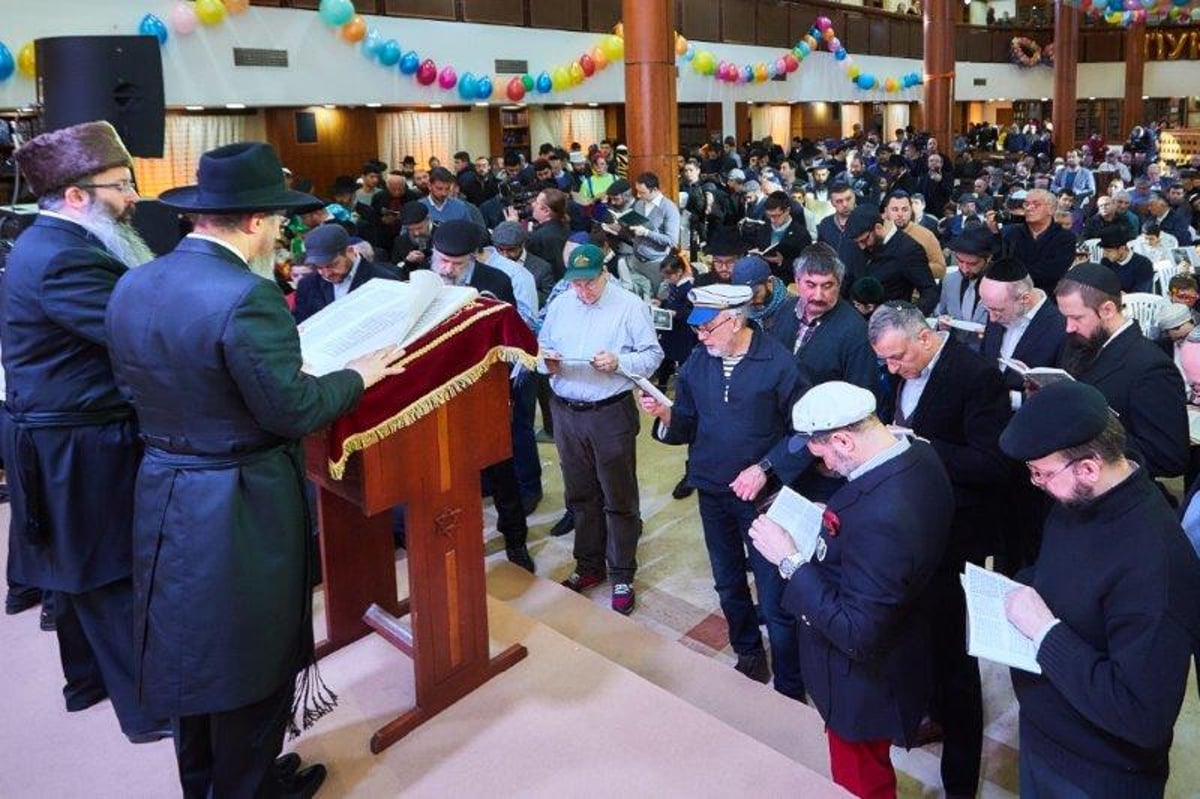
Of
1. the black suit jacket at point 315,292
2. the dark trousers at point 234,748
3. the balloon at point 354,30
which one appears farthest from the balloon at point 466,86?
the dark trousers at point 234,748

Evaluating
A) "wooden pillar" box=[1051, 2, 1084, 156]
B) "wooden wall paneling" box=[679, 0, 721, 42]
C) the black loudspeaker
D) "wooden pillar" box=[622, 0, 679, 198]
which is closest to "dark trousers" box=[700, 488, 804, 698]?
the black loudspeaker

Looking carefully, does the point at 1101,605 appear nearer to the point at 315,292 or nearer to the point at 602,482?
the point at 602,482

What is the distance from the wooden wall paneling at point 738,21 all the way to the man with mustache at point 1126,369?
16.8m

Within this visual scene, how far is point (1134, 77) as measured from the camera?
96.3ft

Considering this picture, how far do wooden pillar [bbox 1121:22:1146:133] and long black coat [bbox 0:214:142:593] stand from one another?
33048 millimetres

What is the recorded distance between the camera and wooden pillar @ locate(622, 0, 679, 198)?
9.82m

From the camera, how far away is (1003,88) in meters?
30.8

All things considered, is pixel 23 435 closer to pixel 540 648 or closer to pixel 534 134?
pixel 540 648

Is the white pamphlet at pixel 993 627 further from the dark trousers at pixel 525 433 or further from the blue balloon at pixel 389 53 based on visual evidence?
the blue balloon at pixel 389 53

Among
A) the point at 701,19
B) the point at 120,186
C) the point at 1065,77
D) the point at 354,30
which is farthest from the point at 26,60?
the point at 1065,77

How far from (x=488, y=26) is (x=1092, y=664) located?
47.2 feet

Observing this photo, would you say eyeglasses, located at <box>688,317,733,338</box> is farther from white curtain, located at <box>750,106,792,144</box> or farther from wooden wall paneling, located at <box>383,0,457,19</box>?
white curtain, located at <box>750,106,792,144</box>

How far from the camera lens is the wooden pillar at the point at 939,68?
20812mm

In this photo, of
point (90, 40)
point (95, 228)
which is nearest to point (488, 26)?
point (90, 40)
